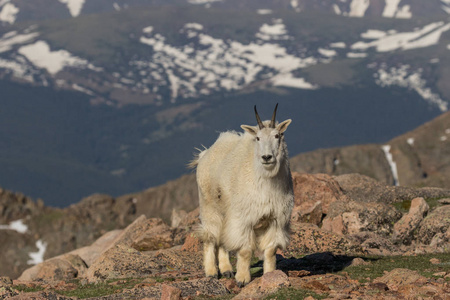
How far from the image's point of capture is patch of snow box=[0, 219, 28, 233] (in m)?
163

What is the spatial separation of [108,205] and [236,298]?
176m

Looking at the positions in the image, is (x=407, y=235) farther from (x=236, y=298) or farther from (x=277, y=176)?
(x=236, y=298)

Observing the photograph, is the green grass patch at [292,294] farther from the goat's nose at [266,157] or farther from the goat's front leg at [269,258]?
the goat's nose at [266,157]

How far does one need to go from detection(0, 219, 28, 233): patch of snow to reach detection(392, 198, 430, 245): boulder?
145 meters

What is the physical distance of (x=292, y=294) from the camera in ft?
46.1

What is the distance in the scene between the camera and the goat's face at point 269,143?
53.7 feet

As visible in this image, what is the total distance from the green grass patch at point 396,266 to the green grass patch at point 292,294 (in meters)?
2.33

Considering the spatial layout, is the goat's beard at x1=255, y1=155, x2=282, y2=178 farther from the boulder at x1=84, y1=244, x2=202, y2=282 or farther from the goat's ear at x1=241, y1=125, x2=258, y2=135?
the boulder at x1=84, y1=244, x2=202, y2=282

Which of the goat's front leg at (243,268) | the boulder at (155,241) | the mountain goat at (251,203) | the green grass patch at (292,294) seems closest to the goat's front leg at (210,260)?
the mountain goat at (251,203)

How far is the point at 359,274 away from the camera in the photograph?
17.2 meters

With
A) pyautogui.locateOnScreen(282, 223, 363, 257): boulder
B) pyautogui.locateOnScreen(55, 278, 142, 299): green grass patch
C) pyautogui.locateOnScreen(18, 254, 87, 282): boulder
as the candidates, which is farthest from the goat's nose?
pyautogui.locateOnScreen(18, 254, 87, 282): boulder

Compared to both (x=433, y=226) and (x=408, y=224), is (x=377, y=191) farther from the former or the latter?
(x=433, y=226)

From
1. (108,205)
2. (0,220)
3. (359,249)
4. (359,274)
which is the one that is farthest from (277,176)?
(108,205)

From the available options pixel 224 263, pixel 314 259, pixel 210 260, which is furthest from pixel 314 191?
pixel 210 260
